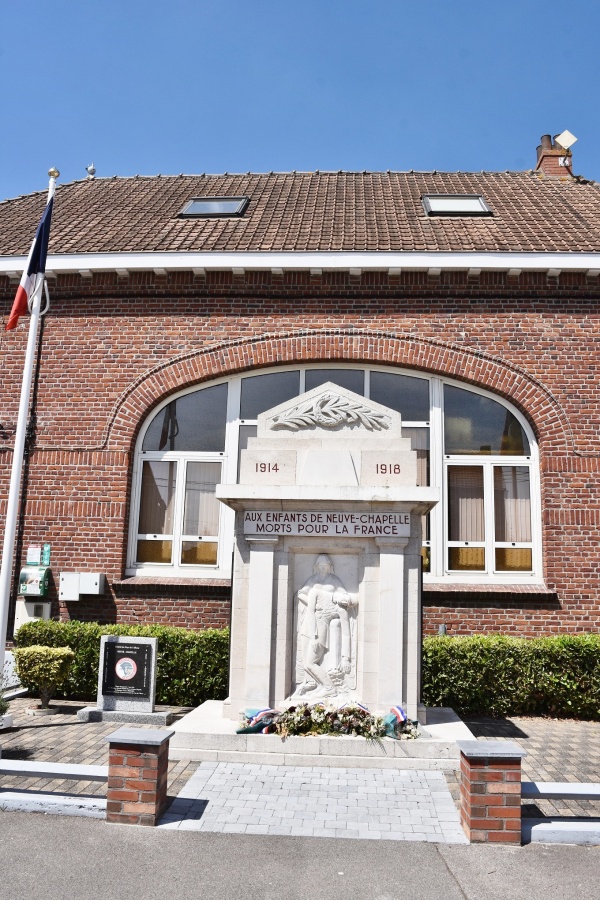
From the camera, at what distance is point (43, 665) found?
28.7 ft

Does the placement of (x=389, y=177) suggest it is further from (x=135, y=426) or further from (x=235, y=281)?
(x=135, y=426)

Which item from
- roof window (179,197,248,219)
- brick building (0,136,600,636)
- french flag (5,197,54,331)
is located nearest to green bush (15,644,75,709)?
brick building (0,136,600,636)

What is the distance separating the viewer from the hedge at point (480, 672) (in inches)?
356

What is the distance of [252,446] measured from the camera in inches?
308

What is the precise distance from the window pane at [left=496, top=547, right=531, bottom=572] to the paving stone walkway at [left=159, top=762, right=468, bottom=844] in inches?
204

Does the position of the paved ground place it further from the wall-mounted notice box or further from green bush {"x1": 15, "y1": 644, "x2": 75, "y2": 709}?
the wall-mounted notice box

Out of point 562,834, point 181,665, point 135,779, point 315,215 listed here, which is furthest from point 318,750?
point 315,215

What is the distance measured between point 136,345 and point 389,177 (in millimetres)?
7867

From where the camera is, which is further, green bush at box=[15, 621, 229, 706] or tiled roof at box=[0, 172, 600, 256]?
tiled roof at box=[0, 172, 600, 256]

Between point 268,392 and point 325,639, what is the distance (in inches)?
214

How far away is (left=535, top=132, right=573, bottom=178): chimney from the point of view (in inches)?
618

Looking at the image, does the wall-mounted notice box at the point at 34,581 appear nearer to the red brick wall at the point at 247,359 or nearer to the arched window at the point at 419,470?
the red brick wall at the point at 247,359

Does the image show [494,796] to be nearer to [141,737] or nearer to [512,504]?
[141,737]

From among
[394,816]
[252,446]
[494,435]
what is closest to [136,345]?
[252,446]
